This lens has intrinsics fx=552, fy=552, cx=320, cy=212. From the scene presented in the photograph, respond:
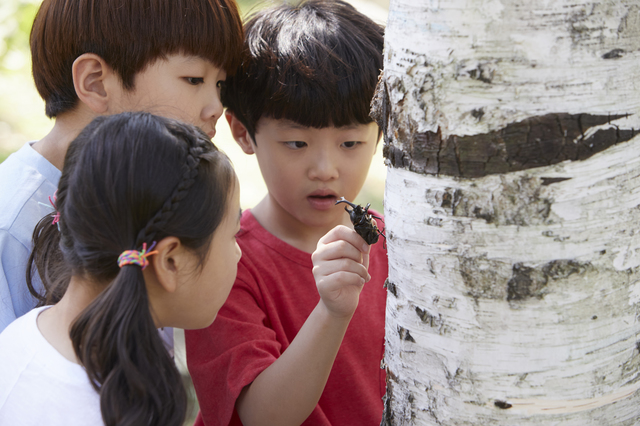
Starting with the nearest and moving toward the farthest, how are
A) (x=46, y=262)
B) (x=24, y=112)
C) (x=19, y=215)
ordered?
1. (x=46, y=262)
2. (x=19, y=215)
3. (x=24, y=112)

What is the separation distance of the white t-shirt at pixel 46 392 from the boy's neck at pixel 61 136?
83cm

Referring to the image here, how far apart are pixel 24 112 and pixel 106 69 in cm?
587

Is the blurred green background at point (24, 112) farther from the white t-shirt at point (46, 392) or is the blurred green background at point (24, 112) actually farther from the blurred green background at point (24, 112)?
the white t-shirt at point (46, 392)

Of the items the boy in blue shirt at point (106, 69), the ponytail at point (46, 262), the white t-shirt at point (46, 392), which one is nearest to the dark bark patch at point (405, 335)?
the white t-shirt at point (46, 392)

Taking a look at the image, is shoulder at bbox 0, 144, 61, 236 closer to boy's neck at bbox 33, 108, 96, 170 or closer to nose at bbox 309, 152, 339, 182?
boy's neck at bbox 33, 108, 96, 170

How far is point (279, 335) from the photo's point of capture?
1961 millimetres

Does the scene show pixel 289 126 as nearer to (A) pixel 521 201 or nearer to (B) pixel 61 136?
(B) pixel 61 136

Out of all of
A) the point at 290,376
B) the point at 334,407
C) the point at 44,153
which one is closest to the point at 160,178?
the point at 290,376

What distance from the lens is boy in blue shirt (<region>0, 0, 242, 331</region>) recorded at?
6.08 feet

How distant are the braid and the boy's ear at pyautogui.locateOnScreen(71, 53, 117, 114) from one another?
0.73 meters

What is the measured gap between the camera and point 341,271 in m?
1.54

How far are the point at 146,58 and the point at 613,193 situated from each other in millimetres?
1549

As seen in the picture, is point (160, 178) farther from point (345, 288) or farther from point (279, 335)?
point (279, 335)

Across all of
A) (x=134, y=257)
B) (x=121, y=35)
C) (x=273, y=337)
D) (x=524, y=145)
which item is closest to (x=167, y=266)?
(x=134, y=257)
